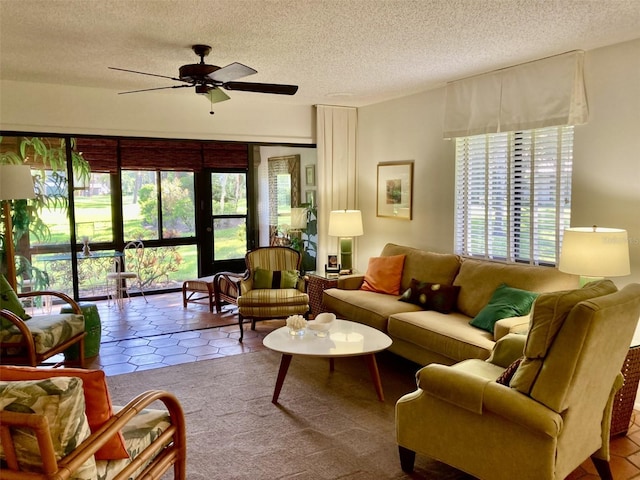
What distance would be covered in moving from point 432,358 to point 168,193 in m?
5.56

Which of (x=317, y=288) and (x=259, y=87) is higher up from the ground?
(x=259, y=87)

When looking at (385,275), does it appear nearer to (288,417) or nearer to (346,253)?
(346,253)

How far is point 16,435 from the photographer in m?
1.70

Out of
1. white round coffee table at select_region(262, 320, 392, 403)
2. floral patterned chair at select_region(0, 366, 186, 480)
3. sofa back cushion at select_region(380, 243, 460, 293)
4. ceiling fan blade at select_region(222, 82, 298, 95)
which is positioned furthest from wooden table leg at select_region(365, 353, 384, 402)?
ceiling fan blade at select_region(222, 82, 298, 95)

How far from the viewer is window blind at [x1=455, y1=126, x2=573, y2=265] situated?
4145mm

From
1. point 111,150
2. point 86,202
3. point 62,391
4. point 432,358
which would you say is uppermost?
point 111,150

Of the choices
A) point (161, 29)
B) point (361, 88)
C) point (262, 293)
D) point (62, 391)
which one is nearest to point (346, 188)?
point (361, 88)

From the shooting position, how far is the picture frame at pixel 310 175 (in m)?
6.70

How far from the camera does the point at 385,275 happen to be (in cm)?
511

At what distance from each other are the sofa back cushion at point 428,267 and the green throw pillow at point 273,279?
118cm

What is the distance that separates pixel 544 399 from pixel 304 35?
2.59 m

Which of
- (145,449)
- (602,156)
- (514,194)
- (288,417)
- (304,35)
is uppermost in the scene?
(304,35)

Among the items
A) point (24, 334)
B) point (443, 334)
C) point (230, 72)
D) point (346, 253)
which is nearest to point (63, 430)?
point (24, 334)

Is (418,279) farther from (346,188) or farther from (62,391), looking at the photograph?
(62,391)
